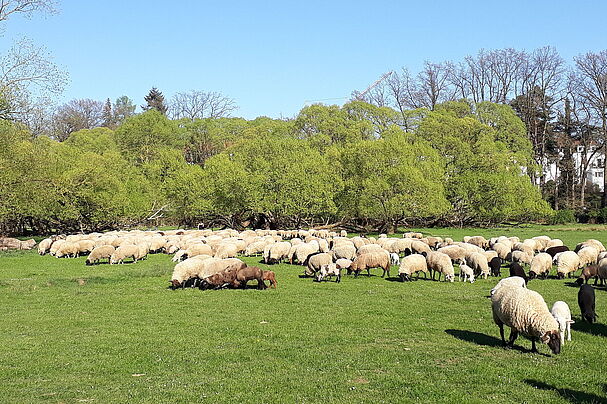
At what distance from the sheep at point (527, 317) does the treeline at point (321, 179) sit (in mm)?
34540

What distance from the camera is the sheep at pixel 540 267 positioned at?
22.5 m

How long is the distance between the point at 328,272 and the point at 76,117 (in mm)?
89193

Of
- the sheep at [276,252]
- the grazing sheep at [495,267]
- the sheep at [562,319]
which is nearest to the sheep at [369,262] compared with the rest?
the grazing sheep at [495,267]

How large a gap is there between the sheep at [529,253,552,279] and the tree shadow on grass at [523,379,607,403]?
553 inches

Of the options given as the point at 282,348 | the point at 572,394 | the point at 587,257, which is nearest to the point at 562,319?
the point at 572,394

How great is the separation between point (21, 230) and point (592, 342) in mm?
55202

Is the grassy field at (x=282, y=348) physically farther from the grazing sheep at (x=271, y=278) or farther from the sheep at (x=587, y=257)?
the sheep at (x=587, y=257)

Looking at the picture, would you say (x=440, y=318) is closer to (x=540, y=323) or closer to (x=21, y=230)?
(x=540, y=323)

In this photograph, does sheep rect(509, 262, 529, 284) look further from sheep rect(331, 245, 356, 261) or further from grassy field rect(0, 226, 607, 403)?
sheep rect(331, 245, 356, 261)

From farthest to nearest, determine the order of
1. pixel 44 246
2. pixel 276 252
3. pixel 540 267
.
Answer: pixel 44 246 < pixel 276 252 < pixel 540 267

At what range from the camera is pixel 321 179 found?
175 feet

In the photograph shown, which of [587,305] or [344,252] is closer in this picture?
[587,305]

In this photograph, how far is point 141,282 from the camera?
22219 mm

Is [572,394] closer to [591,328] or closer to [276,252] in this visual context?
[591,328]
